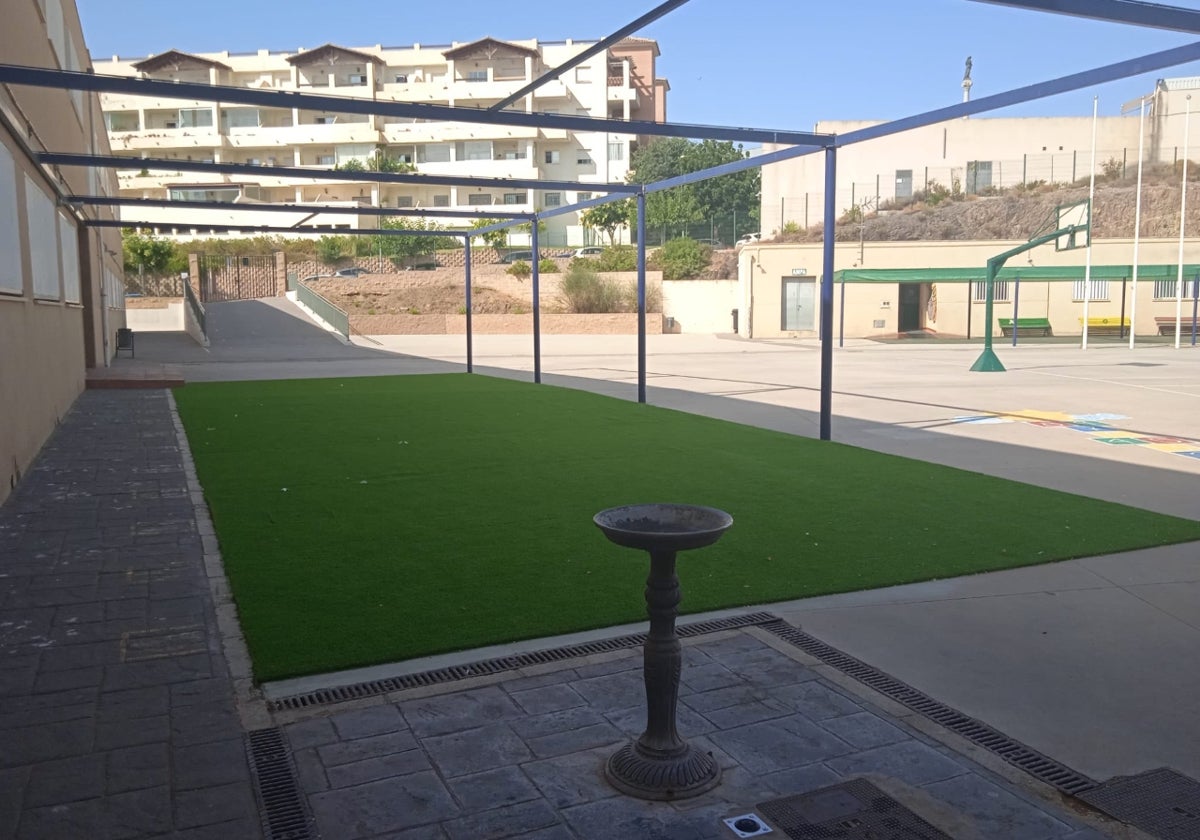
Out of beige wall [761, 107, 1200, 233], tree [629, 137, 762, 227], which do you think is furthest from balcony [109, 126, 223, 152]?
beige wall [761, 107, 1200, 233]

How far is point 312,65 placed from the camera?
72.6 metres

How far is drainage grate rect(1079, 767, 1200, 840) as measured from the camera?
3150 millimetres

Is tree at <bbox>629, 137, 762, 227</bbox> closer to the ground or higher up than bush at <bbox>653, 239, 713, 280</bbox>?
higher up

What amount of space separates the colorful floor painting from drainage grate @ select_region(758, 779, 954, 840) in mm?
8901

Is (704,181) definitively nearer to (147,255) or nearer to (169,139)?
(169,139)

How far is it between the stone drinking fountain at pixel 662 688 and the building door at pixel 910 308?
41188 mm

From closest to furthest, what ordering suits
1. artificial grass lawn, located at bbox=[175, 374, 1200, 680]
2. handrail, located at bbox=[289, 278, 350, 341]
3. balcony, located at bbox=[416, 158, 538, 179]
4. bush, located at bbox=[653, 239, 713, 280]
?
artificial grass lawn, located at bbox=[175, 374, 1200, 680] → handrail, located at bbox=[289, 278, 350, 341] → bush, located at bbox=[653, 239, 713, 280] → balcony, located at bbox=[416, 158, 538, 179]

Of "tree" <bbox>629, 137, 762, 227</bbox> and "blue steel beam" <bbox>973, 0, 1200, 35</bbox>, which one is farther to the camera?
"tree" <bbox>629, 137, 762, 227</bbox>

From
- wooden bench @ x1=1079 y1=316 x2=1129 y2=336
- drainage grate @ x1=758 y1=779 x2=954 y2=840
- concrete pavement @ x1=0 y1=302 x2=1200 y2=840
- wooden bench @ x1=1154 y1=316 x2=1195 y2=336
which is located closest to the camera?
drainage grate @ x1=758 y1=779 x2=954 y2=840

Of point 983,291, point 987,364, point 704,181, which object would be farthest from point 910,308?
point 704,181

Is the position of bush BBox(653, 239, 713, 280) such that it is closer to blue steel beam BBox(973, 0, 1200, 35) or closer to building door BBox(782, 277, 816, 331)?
building door BBox(782, 277, 816, 331)

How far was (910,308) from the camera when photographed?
42.7m

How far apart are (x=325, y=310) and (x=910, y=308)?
24.4 meters

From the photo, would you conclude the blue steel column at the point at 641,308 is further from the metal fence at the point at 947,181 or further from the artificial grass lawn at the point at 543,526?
the metal fence at the point at 947,181
